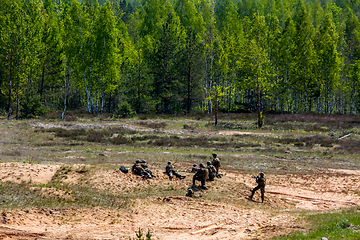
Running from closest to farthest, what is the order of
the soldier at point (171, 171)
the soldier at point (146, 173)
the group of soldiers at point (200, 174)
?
the group of soldiers at point (200, 174) < the soldier at point (146, 173) < the soldier at point (171, 171)

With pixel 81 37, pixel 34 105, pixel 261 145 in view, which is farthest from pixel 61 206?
pixel 81 37

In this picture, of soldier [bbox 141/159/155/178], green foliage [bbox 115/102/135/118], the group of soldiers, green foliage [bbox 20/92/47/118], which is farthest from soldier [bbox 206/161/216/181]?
green foliage [bbox 20/92/47/118]

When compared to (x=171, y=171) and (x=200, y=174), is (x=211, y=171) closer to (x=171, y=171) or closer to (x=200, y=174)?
(x=200, y=174)

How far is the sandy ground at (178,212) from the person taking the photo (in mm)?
12016

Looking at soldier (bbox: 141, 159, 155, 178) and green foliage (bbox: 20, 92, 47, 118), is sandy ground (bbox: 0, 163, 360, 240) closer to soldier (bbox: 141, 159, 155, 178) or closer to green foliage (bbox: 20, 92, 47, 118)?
soldier (bbox: 141, 159, 155, 178)

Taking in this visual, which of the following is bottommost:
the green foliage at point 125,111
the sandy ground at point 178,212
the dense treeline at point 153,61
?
the sandy ground at point 178,212

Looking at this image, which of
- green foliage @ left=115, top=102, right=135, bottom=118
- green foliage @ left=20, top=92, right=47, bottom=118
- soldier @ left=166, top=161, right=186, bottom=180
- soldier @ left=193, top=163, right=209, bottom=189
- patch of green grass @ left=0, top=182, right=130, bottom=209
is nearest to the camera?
patch of green grass @ left=0, top=182, right=130, bottom=209

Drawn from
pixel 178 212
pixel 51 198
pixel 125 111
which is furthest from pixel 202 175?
pixel 125 111

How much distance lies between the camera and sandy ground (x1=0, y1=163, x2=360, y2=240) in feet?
39.4

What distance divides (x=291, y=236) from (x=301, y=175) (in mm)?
14403

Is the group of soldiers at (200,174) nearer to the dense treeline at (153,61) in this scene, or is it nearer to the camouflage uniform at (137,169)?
the camouflage uniform at (137,169)

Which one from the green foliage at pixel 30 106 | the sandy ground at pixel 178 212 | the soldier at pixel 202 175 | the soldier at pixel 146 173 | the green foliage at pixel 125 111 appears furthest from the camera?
the green foliage at pixel 125 111

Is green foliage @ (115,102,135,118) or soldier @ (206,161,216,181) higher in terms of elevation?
green foliage @ (115,102,135,118)

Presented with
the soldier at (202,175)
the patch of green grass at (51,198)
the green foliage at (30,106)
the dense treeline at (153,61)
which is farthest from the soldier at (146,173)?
the green foliage at (30,106)
